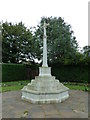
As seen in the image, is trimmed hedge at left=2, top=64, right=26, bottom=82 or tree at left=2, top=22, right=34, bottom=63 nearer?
trimmed hedge at left=2, top=64, right=26, bottom=82

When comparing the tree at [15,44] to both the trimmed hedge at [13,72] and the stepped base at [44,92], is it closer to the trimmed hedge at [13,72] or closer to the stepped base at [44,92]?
the trimmed hedge at [13,72]

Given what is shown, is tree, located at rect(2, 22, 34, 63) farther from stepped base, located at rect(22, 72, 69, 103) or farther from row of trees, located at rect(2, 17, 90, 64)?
stepped base, located at rect(22, 72, 69, 103)

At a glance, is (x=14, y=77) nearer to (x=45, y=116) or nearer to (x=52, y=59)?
(x=52, y=59)

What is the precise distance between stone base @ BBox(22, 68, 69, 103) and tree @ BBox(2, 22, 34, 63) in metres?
17.1

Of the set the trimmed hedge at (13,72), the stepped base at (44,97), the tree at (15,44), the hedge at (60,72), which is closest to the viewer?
the stepped base at (44,97)

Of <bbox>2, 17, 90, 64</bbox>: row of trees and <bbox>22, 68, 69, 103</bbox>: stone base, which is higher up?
<bbox>2, 17, 90, 64</bbox>: row of trees

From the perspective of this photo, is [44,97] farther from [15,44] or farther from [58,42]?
[15,44]

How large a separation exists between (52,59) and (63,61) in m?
1.80

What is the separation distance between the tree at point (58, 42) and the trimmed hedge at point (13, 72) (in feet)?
9.92

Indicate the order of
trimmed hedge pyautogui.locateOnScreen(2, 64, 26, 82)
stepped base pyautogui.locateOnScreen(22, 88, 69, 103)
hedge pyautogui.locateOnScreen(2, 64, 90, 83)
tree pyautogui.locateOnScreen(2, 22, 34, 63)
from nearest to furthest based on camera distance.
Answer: stepped base pyautogui.locateOnScreen(22, 88, 69, 103)
hedge pyautogui.locateOnScreen(2, 64, 90, 83)
trimmed hedge pyautogui.locateOnScreen(2, 64, 26, 82)
tree pyautogui.locateOnScreen(2, 22, 34, 63)

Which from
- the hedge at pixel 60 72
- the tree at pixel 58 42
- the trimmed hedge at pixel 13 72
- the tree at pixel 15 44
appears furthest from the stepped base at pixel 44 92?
the tree at pixel 15 44

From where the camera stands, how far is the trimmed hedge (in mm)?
17422

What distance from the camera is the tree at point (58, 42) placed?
1808cm

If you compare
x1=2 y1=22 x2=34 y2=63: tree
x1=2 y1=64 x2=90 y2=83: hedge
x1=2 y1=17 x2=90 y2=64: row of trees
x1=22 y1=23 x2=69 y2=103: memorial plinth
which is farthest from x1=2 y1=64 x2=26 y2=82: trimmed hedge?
x1=22 y1=23 x2=69 y2=103: memorial plinth
